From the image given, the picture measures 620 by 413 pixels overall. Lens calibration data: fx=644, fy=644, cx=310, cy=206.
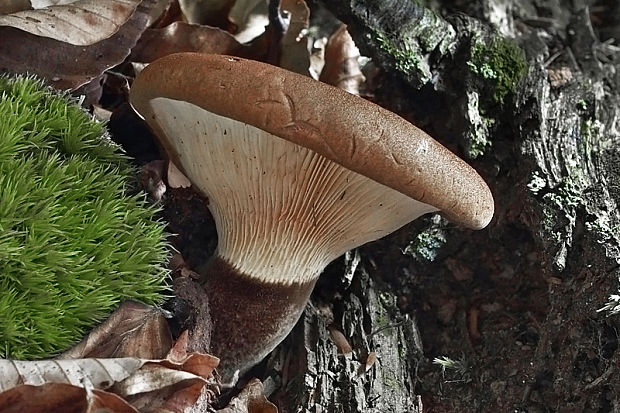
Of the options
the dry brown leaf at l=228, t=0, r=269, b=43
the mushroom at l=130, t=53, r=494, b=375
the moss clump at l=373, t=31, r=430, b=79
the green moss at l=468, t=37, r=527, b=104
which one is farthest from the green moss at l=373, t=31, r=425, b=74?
the mushroom at l=130, t=53, r=494, b=375

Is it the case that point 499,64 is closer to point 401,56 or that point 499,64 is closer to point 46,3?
point 401,56

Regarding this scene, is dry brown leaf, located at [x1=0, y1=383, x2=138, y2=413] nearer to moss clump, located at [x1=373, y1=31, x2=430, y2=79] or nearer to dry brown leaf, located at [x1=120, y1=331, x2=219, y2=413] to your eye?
dry brown leaf, located at [x1=120, y1=331, x2=219, y2=413]

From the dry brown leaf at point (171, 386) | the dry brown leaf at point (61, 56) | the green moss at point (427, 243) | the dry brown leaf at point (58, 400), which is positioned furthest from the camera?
the green moss at point (427, 243)

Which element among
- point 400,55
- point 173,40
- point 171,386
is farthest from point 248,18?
point 171,386

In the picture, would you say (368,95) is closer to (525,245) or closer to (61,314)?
(525,245)

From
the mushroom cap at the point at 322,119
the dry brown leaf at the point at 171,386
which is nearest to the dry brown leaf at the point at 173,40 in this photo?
the mushroom cap at the point at 322,119

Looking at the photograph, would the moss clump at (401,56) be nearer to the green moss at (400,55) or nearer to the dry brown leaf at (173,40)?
the green moss at (400,55)

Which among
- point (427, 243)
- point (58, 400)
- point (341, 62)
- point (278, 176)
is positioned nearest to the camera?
point (58, 400)
